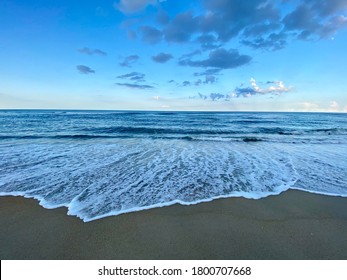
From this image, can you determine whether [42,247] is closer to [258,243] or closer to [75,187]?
[75,187]

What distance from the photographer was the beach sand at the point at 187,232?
280cm

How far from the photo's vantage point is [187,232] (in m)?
3.27

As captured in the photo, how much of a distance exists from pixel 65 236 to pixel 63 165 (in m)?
5.03

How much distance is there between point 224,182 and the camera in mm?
5828

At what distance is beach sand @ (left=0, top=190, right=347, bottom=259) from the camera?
2.80 metres

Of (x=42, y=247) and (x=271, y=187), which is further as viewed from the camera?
(x=271, y=187)

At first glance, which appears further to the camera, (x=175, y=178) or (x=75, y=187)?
(x=175, y=178)

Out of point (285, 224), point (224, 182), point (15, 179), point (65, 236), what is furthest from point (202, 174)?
point (15, 179)

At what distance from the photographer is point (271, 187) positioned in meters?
5.43
